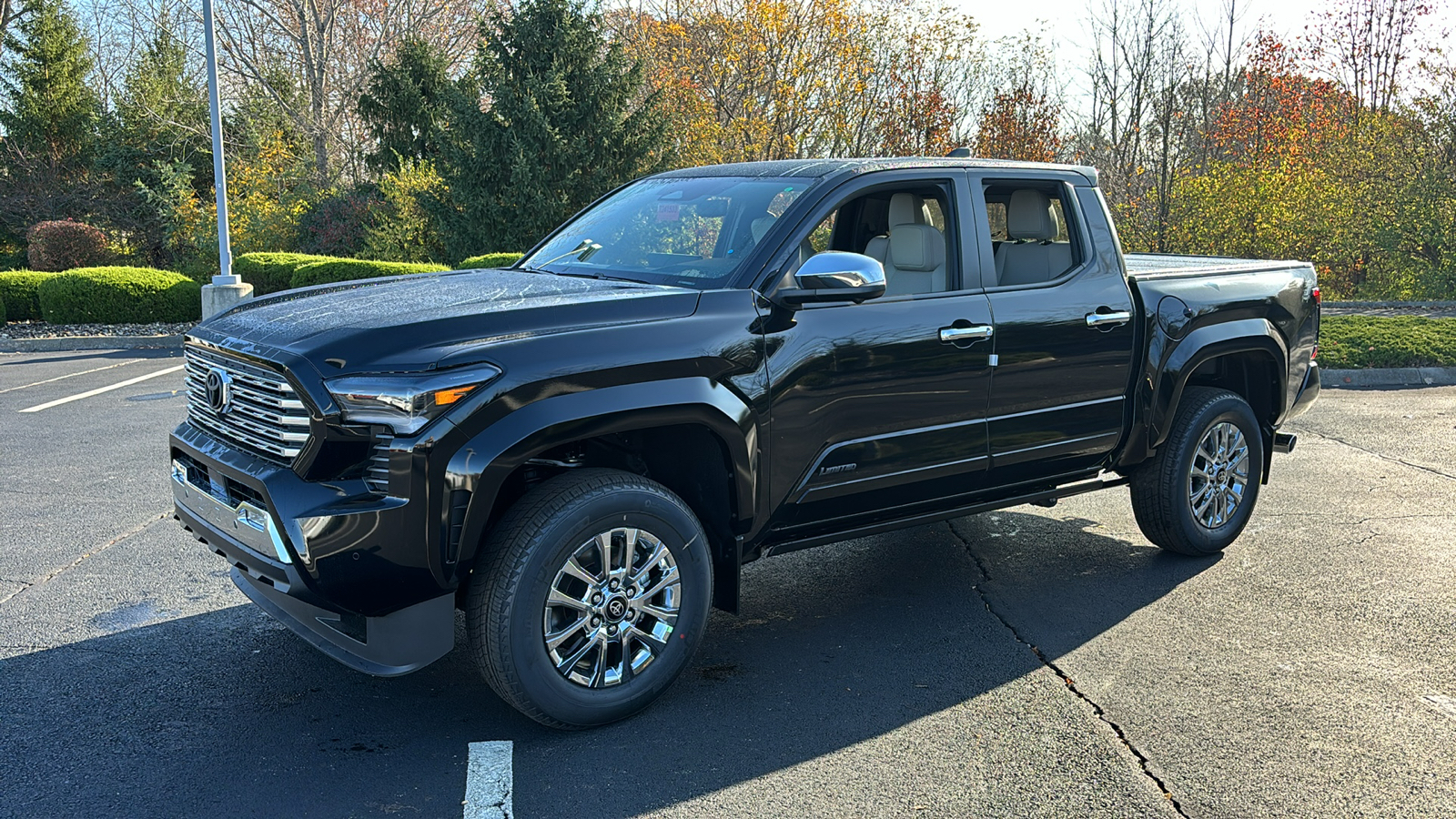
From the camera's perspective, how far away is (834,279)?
4066mm

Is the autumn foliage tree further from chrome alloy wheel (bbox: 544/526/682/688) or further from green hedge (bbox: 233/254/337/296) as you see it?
chrome alloy wheel (bbox: 544/526/682/688)

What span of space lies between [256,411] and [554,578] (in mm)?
1135

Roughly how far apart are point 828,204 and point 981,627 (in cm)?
193

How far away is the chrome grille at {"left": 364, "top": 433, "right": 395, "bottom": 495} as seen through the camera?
3.44m

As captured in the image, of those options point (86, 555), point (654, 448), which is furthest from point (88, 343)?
point (654, 448)

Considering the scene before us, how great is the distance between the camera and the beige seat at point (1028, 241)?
5.36 metres

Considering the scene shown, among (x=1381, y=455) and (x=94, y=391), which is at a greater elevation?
(x=94, y=391)

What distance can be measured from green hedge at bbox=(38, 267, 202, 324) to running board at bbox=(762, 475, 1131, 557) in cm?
1584

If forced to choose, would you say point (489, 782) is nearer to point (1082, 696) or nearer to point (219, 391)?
point (219, 391)

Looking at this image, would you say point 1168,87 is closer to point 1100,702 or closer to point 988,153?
point 988,153

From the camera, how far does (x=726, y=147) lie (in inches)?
932

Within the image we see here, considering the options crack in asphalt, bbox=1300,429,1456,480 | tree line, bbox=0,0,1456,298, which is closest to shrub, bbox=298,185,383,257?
tree line, bbox=0,0,1456,298

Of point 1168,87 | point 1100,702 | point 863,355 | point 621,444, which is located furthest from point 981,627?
point 1168,87

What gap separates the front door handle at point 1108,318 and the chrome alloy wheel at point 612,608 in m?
2.31
